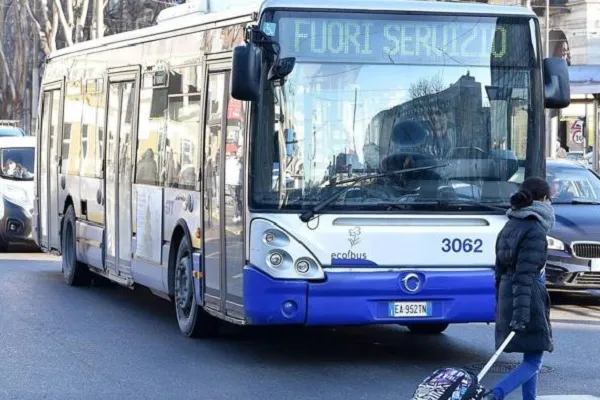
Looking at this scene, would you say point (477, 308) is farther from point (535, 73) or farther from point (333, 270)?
point (535, 73)

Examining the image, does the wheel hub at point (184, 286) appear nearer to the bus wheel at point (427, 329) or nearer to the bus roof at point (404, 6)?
the bus wheel at point (427, 329)

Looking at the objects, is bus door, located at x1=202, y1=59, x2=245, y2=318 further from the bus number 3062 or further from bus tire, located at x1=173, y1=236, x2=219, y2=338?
the bus number 3062

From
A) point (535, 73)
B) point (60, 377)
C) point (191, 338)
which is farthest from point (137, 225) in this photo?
point (535, 73)

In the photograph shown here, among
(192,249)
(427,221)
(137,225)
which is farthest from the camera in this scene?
(137,225)

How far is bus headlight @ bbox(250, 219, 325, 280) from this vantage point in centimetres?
1048

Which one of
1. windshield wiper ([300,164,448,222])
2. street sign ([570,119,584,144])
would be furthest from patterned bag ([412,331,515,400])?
street sign ([570,119,584,144])

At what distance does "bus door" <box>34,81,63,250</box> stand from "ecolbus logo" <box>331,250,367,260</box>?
8.21 m

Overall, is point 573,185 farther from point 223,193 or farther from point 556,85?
point 223,193

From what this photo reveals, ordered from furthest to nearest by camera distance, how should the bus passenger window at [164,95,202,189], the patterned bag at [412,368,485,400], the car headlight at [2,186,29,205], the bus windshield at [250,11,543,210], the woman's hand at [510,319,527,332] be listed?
1. the car headlight at [2,186,29,205]
2. the bus passenger window at [164,95,202,189]
3. the bus windshield at [250,11,543,210]
4. the woman's hand at [510,319,527,332]
5. the patterned bag at [412,368,485,400]

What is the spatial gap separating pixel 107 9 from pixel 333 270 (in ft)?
151

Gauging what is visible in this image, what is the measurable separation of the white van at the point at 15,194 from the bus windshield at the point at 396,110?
43.6ft

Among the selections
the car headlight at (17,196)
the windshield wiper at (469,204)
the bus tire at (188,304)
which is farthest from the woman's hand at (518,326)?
the car headlight at (17,196)

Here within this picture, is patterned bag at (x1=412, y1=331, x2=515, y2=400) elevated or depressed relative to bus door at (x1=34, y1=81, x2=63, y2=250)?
depressed

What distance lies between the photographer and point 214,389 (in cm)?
1001
